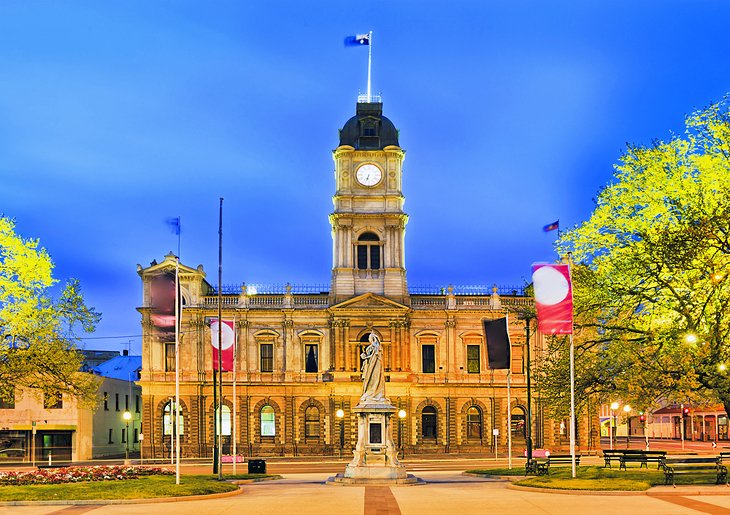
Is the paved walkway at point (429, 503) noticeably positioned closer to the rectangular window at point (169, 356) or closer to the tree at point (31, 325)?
the tree at point (31, 325)

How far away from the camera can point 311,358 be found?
3162 inches

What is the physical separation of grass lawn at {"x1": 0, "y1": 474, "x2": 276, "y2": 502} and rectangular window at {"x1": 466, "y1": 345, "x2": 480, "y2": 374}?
141 feet

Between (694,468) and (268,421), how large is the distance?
46.0 metres

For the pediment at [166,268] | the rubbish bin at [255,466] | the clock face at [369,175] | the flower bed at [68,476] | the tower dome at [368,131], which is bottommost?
the rubbish bin at [255,466]

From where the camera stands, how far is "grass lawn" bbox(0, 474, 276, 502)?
33.4 m

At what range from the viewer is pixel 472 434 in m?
80.4

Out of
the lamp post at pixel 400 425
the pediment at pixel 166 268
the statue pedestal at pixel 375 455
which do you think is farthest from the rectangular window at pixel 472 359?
the statue pedestal at pixel 375 455

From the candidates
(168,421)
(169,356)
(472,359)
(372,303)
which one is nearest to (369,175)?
(372,303)

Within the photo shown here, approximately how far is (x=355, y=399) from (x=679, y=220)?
43.5m

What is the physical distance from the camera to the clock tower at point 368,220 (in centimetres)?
8025

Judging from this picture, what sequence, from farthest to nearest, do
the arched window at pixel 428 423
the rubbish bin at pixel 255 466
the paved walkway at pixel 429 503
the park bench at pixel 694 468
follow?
the arched window at pixel 428 423 < the rubbish bin at pixel 255 466 < the park bench at pixel 694 468 < the paved walkway at pixel 429 503

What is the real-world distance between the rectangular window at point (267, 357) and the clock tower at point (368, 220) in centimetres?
668

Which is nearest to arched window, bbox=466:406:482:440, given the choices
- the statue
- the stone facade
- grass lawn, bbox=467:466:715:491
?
the stone facade

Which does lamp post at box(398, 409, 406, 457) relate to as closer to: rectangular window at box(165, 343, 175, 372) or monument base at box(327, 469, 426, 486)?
rectangular window at box(165, 343, 175, 372)
